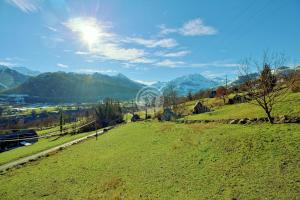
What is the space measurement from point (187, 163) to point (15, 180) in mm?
18483

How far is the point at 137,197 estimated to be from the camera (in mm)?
15344

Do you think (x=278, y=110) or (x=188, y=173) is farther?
(x=278, y=110)

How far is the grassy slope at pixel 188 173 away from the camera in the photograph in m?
13.9

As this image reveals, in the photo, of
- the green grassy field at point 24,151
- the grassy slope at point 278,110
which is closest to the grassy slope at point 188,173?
the grassy slope at point 278,110

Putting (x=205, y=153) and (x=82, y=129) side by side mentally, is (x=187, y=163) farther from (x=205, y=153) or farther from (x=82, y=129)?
(x=82, y=129)

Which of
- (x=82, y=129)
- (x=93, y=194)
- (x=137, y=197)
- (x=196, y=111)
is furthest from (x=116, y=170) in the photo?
(x=82, y=129)

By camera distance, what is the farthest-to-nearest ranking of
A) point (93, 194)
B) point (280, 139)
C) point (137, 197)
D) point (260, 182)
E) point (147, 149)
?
point (147, 149) < point (280, 139) < point (93, 194) < point (137, 197) < point (260, 182)

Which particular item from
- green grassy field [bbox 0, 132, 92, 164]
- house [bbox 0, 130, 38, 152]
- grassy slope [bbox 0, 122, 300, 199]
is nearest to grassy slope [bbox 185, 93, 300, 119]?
grassy slope [bbox 0, 122, 300, 199]

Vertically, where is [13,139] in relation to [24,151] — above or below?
below

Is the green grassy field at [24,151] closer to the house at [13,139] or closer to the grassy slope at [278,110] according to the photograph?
the house at [13,139]

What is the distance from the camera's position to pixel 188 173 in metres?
17.4

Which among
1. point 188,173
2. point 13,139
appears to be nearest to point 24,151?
point 13,139

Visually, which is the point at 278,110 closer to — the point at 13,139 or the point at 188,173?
the point at 188,173

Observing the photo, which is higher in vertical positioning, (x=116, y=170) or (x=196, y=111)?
(x=196, y=111)
